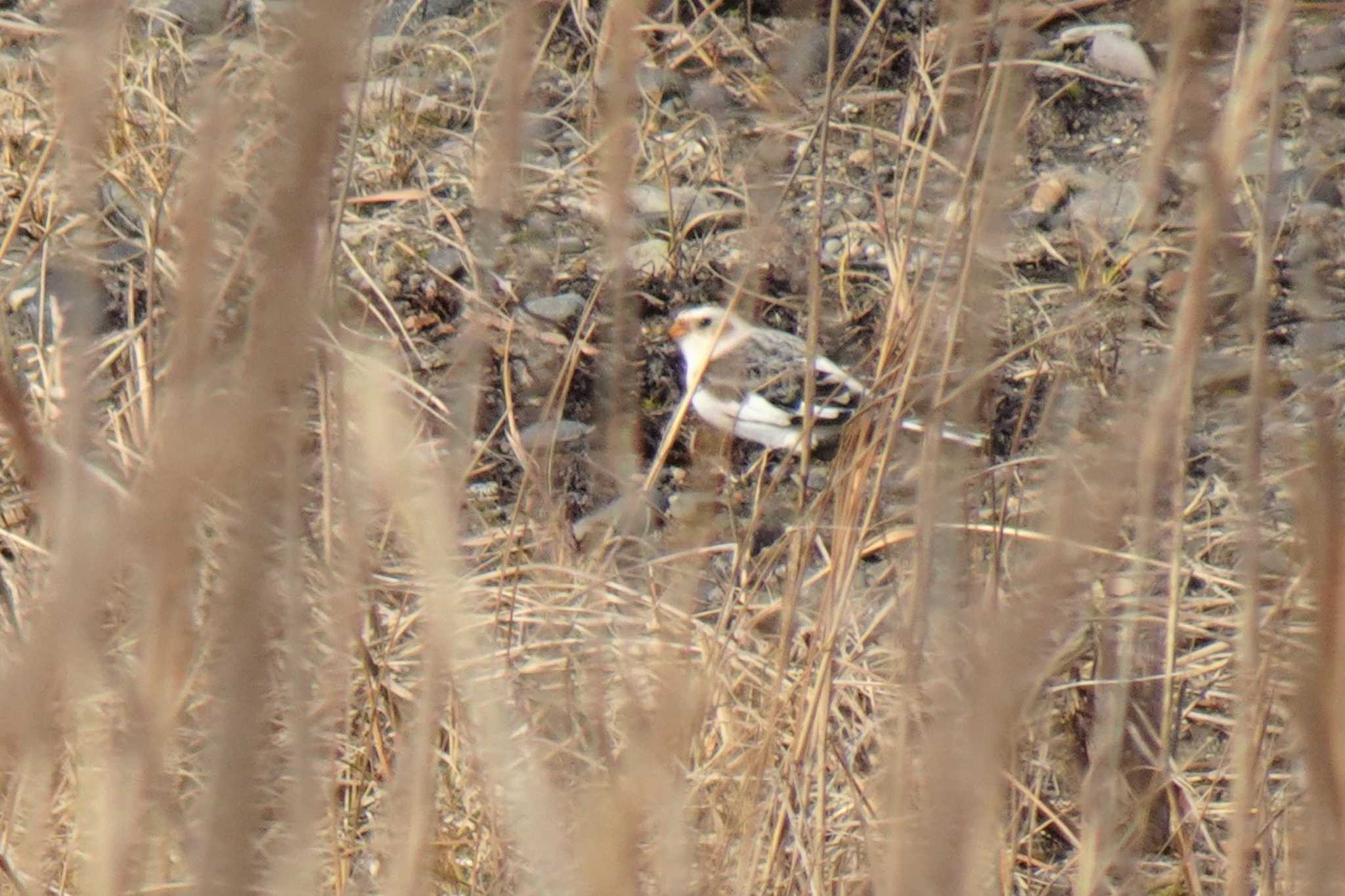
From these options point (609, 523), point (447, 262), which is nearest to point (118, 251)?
point (447, 262)

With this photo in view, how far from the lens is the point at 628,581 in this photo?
215 centimetres

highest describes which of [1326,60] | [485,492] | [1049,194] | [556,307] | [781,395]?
[1326,60]

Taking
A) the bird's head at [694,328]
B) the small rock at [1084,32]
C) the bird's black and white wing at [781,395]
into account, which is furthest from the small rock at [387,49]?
the small rock at [1084,32]

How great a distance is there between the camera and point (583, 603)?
5.81 ft

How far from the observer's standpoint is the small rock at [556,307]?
2979 millimetres

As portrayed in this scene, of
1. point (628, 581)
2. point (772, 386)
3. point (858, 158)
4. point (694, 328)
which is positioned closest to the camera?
point (628, 581)

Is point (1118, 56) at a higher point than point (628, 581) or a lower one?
higher

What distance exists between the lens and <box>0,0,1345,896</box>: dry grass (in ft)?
2.06

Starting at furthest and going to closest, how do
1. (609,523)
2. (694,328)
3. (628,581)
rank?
(694,328), (628,581), (609,523)

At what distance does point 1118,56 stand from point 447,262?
5.34ft

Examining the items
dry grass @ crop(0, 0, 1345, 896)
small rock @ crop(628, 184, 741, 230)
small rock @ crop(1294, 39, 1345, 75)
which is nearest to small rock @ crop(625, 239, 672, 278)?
small rock @ crop(628, 184, 741, 230)

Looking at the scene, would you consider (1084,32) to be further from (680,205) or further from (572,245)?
(572,245)

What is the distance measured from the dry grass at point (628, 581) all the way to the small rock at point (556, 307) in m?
0.71

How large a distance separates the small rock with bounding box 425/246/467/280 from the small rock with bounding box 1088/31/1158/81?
157 centimetres
